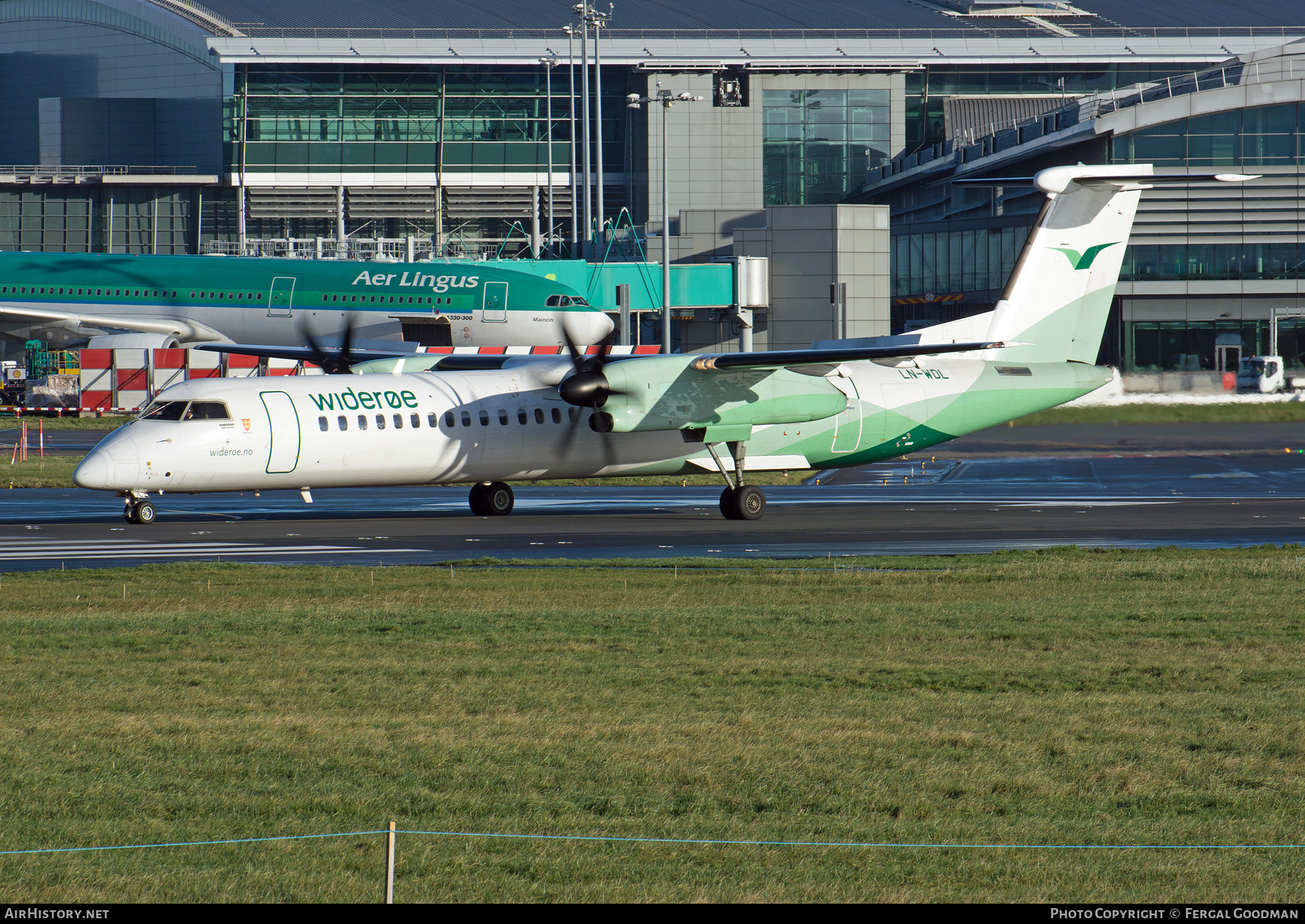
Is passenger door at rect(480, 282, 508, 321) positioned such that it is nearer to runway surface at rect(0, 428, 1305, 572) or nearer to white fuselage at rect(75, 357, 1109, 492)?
runway surface at rect(0, 428, 1305, 572)

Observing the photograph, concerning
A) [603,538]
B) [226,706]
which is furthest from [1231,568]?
[226,706]

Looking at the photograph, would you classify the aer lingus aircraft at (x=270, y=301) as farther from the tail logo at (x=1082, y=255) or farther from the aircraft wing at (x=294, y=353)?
the tail logo at (x=1082, y=255)

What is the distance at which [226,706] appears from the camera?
11641mm

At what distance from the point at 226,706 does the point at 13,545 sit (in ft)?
45.6

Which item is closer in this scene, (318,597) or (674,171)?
(318,597)

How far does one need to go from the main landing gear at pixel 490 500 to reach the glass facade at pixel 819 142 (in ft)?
224

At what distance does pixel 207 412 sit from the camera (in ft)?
81.8

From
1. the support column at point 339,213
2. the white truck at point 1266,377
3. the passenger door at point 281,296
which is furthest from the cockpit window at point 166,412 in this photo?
the support column at point 339,213

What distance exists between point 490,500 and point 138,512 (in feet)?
22.2

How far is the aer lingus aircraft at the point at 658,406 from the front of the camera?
82.2ft

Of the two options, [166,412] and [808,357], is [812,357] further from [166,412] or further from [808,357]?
[166,412]

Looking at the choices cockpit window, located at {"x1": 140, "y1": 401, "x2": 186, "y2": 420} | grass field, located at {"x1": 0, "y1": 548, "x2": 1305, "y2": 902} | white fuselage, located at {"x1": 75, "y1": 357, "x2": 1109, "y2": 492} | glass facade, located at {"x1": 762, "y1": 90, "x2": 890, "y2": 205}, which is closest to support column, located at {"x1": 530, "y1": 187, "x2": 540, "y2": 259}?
glass facade, located at {"x1": 762, "y1": 90, "x2": 890, "y2": 205}

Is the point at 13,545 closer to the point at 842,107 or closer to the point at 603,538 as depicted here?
the point at 603,538

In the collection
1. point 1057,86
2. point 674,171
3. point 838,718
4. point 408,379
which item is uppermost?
point 1057,86
